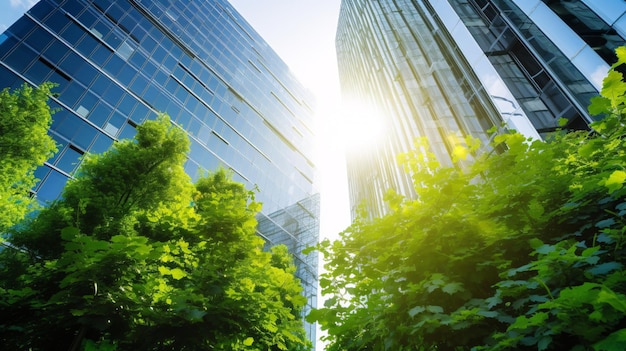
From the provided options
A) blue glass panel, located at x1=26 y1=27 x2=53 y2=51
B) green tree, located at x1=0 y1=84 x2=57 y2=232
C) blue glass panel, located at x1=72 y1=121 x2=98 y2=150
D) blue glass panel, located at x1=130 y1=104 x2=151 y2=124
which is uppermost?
blue glass panel, located at x1=26 y1=27 x2=53 y2=51

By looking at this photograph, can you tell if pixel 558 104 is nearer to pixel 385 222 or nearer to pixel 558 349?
pixel 385 222

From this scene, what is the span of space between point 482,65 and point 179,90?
23578 millimetres

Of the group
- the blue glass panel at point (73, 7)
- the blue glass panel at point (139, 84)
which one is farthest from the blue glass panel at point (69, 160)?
the blue glass panel at point (73, 7)

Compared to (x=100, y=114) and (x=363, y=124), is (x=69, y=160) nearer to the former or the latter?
(x=100, y=114)

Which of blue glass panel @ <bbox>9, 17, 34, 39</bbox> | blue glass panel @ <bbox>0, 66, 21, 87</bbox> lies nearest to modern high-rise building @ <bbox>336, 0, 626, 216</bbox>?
blue glass panel @ <bbox>0, 66, 21, 87</bbox>

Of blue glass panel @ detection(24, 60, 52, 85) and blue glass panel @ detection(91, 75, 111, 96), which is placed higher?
blue glass panel @ detection(91, 75, 111, 96)

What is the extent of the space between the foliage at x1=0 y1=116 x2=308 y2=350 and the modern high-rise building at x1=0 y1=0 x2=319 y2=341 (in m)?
5.96

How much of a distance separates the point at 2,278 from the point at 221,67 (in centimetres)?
2936

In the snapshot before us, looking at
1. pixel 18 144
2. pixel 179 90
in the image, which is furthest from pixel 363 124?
pixel 18 144

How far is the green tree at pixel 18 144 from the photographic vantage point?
7.87 metres

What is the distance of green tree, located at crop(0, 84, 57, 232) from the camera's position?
25.8 ft

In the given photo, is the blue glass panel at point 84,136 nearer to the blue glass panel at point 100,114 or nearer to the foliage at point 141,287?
the blue glass panel at point 100,114

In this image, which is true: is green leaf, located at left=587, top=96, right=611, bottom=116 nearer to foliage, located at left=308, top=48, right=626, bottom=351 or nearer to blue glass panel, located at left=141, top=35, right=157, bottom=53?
foliage, located at left=308, top=48, right=626, bottom=351

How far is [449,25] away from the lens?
14.1 m
